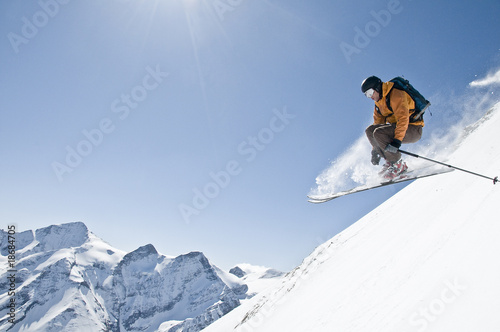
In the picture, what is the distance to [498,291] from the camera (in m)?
2.75

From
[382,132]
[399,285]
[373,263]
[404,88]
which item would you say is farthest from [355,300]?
[404,88]

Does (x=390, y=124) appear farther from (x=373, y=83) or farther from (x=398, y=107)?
(x=373, y=83)

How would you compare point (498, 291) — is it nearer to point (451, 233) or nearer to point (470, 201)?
point (451, 233)

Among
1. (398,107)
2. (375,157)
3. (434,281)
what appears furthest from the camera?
(375,157)

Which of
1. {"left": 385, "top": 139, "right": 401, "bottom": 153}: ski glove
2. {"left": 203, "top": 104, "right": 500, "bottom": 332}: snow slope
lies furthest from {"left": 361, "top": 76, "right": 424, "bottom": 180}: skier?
{"left": 203, "top": 104, "right": 500, "bottom": 332}: snow slope

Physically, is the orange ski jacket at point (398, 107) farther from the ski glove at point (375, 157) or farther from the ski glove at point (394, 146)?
the ski glove at point (375, 157)

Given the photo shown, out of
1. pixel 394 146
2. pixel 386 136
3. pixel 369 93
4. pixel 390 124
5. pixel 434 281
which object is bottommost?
pixel 434 281

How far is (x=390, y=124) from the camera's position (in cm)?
690

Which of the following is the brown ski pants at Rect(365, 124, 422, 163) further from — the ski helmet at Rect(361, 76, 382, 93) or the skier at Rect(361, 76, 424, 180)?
the ski helmet at Rect(361, 76, 382, 93)

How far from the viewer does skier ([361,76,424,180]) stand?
6.29 meters

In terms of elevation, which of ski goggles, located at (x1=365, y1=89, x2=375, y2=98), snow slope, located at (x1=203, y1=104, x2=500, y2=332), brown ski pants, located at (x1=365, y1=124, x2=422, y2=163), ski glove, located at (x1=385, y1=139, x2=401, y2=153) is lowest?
snow slope, located at (x1=203, y1=104, x2=500, y2=332)

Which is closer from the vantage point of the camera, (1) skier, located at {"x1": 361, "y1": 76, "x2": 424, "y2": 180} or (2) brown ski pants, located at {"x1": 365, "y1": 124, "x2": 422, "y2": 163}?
(1) skier, located at {"x1": 361, "y1": 76, "x2": 424, "y2": 180}

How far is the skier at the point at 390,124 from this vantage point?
20.6 feet

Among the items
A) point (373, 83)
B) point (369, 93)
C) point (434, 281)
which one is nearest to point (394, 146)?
point (369, 93)
